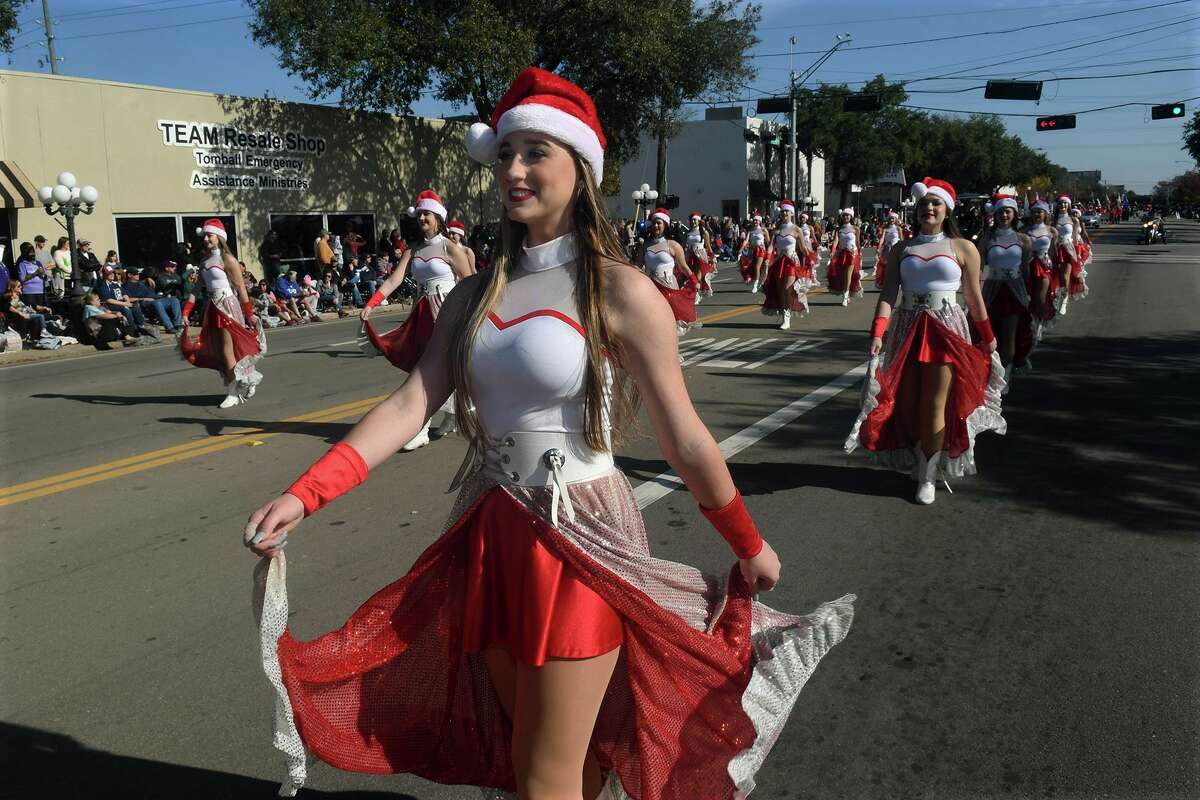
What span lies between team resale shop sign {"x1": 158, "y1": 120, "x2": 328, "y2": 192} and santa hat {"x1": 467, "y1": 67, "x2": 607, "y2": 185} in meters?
23.6

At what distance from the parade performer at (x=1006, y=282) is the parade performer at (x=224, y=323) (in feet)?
24.0

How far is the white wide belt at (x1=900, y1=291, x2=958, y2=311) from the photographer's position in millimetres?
6152

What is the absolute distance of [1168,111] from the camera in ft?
124

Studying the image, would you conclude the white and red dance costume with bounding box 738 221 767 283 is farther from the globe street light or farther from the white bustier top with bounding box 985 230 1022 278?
the globe street light

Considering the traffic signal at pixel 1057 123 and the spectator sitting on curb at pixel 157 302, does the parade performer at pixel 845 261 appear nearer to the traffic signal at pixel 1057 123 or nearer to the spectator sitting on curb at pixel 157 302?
the spectator sitting on curb at pixel 157 302

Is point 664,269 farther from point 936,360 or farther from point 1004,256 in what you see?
point 936,360

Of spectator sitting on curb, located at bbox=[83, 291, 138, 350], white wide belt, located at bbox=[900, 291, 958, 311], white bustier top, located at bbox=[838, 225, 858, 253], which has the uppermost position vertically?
white bustier top, located at bbox=[838, 225, 858, 253]

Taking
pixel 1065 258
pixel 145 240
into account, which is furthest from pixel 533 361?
pixel 145 240

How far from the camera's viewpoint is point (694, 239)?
2061 cm

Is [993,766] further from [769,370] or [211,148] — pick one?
[211,148]

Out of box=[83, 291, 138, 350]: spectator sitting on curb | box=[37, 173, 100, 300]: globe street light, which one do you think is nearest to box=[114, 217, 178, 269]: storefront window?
box=[37, 173, 100, 300]: globe street light

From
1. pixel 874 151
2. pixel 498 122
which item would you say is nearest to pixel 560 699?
pixel 498 122

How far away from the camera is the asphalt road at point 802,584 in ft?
10.8

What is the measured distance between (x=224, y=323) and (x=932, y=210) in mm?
6619
